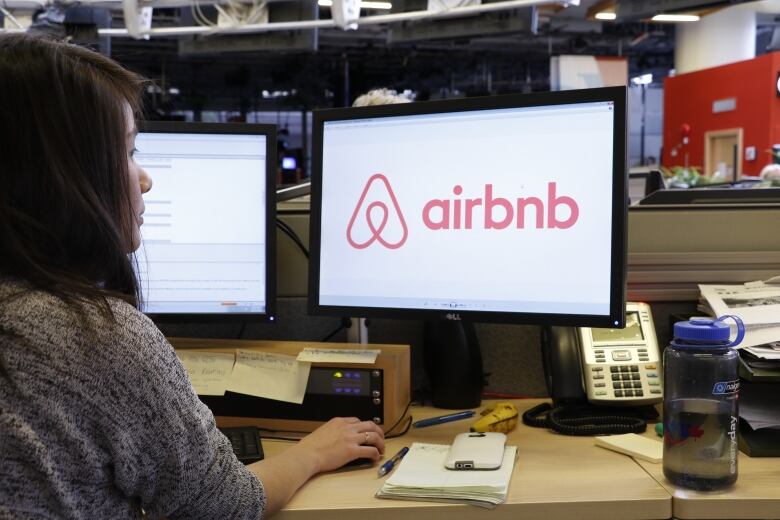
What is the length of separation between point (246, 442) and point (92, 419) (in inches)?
16.2

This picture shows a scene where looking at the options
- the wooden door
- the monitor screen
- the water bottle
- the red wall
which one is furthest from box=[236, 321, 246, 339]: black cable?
the monitor screen

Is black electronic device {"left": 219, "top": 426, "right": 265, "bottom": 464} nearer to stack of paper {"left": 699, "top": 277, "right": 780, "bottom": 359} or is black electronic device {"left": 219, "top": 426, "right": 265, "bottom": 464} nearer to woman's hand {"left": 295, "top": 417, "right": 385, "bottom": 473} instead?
woman's hand {"left": 295, "top": 417, "right": 385, "bottom": 473}

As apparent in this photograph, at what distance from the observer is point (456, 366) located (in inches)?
47.9

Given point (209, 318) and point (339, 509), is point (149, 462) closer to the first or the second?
point (339, 509)

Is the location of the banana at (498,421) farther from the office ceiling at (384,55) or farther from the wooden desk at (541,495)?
the office ceiling at (384,55)

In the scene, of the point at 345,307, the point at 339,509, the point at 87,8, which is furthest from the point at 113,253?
the point at 87,8

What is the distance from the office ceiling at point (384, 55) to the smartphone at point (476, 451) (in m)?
5.66

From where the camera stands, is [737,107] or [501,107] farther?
[737,107]

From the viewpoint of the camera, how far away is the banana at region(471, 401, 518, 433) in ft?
3.58

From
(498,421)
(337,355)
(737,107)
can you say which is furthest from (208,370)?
(737,107)

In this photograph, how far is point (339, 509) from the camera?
32.8 inches

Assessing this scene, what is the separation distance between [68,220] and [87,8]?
18.4 ft

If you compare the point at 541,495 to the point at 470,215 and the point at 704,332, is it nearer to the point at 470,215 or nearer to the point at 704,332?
the point at 704,332

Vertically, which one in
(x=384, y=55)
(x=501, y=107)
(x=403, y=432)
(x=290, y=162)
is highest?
(x=384, y=55)
